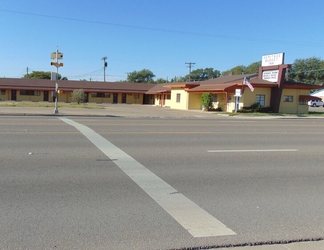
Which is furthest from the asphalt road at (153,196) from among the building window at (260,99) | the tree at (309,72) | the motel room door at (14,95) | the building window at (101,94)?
the tree at (309,72)

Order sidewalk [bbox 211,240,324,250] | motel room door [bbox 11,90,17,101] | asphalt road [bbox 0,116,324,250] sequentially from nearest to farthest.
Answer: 1. sidewalk [bbox 211,240,324,250]
2. asphalt road [bbox 0,116,324,250]
3. motel room door [bbox 11,90,17,101]

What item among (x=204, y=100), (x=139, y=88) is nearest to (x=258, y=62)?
(x=139, y=88)

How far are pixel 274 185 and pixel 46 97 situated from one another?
58.0 metres

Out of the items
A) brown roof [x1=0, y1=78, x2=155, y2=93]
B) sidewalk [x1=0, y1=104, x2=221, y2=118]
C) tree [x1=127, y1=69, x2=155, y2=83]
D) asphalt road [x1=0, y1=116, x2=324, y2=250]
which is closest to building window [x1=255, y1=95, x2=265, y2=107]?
sidewalk [x1=0, y1=104, x2=221, y2=118]

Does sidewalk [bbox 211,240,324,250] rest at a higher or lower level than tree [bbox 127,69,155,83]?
lower

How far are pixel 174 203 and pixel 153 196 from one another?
0.45 metres

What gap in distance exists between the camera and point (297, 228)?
14.0 feet

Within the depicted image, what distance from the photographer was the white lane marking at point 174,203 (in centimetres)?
Answer: 414

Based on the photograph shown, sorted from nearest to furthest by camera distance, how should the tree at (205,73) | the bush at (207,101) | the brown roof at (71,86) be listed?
1. the bush at (207,101)
2. the brown roof at (71,86)
3. the tree at (205,73)

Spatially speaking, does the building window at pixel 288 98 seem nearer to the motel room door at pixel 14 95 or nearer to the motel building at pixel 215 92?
the motel building at pixel 215 92

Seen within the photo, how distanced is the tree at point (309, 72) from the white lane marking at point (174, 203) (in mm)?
Result: 90703

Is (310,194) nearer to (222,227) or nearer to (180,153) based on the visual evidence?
(222,227)

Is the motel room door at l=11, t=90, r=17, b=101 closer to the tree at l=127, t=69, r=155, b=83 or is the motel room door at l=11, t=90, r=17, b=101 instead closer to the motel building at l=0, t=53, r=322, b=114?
the motel building at l=0, t=53, r=322, b=114

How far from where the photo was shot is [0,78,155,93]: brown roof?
57.3m
